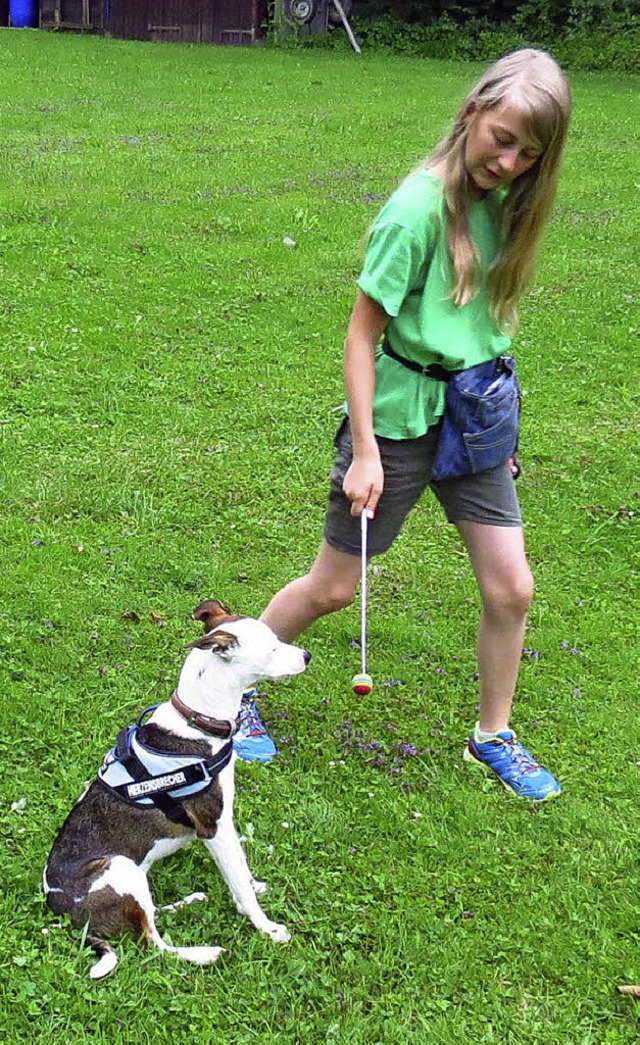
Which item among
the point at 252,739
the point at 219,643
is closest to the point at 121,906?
the point at 219,643

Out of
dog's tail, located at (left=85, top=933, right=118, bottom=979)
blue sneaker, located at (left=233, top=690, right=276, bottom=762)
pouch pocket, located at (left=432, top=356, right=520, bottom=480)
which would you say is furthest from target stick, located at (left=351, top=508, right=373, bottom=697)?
dog's tail, located at (left=85, top=933, right=118, bottom=979)

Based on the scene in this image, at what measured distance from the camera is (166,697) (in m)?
3.88

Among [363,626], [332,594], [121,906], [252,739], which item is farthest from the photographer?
[252,739]

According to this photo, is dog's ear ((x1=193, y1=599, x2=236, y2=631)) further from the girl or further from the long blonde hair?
the long blonde hair

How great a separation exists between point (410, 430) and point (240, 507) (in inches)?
88.7

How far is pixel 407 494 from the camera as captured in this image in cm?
326

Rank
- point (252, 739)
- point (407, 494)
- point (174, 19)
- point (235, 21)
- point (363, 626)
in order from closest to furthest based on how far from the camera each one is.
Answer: point (363, 626) → point (407, 494) → point (252, 739) → point (235, 21) → point (174, 19)

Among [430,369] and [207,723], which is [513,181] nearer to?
[430,369]

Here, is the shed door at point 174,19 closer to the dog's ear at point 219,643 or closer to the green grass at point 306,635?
the green grass at point 306,635

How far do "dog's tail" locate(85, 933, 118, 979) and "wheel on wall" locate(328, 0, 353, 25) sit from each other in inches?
878

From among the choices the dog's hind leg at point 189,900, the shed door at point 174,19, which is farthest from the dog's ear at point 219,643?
the shed door at point 174,19

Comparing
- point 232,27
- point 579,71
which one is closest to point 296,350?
point 579,71

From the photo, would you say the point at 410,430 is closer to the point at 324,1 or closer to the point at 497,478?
the point at 497,478

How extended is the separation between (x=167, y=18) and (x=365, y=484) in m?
22.2
